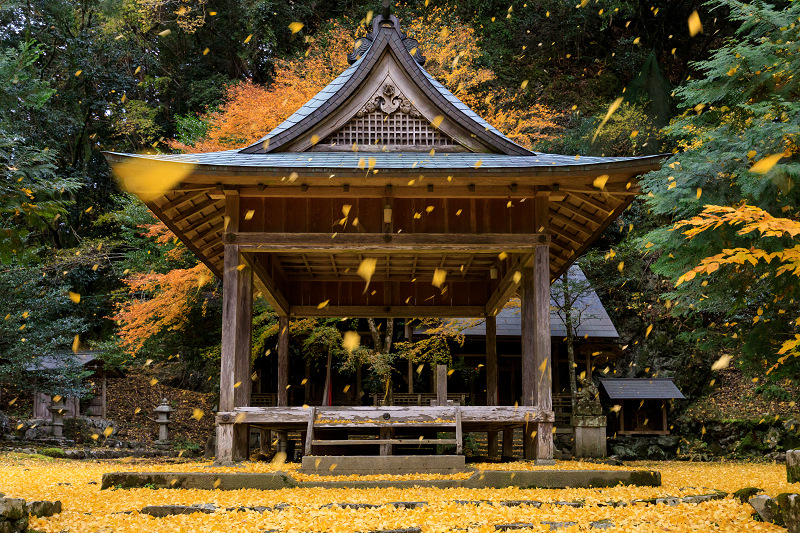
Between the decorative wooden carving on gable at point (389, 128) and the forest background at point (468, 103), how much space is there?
174 inches

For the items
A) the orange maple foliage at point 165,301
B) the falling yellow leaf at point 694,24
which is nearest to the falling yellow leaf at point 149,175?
the orange maple foliage at point 165,301

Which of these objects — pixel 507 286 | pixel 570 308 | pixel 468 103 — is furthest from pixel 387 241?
pixel 468 103

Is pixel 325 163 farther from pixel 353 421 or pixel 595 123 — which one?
pixel 595 123

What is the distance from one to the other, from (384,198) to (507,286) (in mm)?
3300

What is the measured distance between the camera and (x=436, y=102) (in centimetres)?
1041

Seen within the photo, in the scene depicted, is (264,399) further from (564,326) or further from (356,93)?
(356,93)

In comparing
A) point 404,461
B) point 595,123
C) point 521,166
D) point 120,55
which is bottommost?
point 404,461

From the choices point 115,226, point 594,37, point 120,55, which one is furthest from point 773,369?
point 120,55

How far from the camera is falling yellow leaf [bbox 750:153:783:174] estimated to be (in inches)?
437

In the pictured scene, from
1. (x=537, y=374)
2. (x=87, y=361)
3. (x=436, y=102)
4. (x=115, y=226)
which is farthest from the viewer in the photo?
(x=115, y=226)

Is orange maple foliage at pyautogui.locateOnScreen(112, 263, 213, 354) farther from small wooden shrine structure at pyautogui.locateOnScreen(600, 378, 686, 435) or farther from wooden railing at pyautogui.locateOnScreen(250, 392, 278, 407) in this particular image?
small wooden shrine structure at pyautogui.locateOnScreen(600, 378, 686, 435)

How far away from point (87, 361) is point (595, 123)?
19.0m

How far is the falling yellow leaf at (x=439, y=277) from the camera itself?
1409cm

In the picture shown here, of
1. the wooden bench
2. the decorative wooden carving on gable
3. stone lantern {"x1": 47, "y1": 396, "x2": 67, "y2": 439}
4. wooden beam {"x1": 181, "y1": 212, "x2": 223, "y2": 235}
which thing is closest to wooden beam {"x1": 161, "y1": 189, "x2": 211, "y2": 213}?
wooden beam {"x1": 181, "y1": 212, "x2": 223, "y2": 235}
